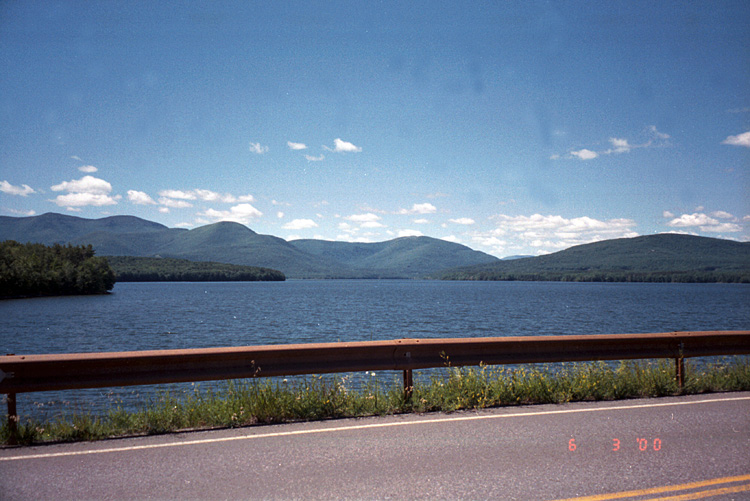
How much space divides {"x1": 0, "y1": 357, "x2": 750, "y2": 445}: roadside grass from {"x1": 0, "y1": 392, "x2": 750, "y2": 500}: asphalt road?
1.19 ft

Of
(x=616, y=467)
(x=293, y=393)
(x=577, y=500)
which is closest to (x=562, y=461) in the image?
(x=616, y=467)

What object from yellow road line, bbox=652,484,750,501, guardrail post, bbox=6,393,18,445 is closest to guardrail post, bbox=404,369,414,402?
yellow road line, bbox=652,484,750,501

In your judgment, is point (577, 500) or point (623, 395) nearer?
point (577, 500)

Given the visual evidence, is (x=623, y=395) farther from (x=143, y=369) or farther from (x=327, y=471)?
(x=143, y=369)

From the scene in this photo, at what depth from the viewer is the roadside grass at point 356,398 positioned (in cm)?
648

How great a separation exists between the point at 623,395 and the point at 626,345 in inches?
38.5

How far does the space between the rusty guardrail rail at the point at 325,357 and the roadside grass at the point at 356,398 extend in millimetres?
355

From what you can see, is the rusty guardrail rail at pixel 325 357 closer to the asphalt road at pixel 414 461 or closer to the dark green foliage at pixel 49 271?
the asphalt road at pixel 414 461

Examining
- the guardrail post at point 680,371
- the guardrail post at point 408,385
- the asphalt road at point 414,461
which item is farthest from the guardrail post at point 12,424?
the guardrail post at point 680,371

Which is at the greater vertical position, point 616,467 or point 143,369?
point 143,369

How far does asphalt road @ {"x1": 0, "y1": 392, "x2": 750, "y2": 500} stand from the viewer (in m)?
4.55

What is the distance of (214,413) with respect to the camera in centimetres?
687
